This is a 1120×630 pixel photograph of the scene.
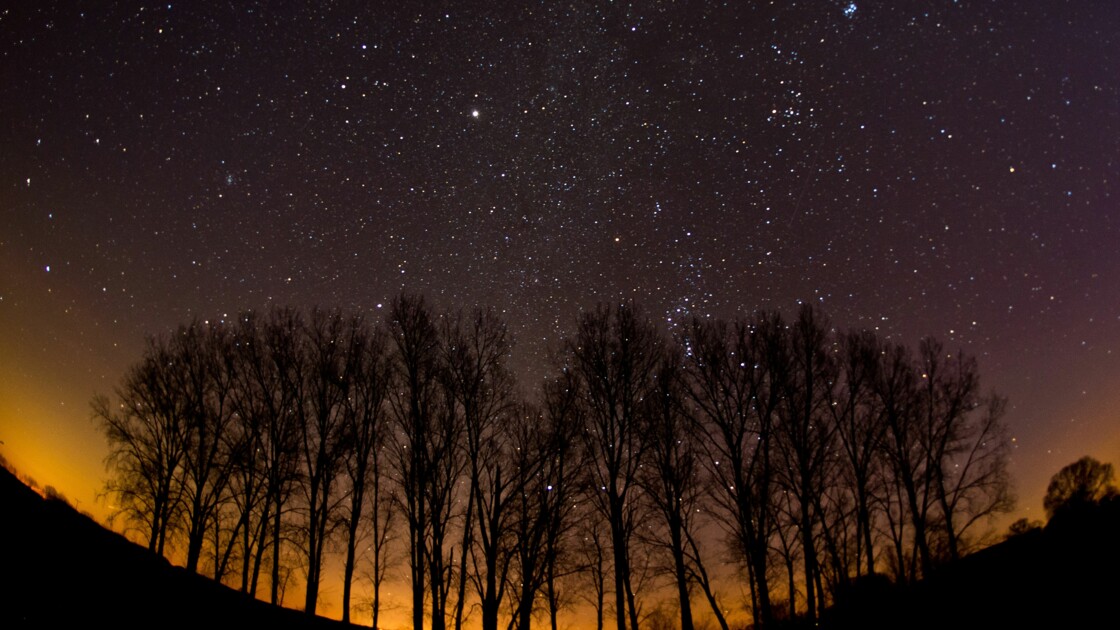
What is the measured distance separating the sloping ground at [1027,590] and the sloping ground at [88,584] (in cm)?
1403

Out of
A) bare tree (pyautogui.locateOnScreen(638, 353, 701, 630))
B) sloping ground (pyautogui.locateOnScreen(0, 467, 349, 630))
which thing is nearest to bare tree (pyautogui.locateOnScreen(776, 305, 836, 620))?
bare tree (pyautogui.locateOnScreen(638, 353, 701, 630))

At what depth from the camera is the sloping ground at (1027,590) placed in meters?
11.1

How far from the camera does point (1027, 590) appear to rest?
40.8ft

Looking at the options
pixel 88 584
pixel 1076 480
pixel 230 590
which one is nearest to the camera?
pixel 88 584

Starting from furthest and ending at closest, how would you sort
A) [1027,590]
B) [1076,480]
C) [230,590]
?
[1076,480]
[230,590]
[1027,590]

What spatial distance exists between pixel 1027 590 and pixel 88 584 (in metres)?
17.9

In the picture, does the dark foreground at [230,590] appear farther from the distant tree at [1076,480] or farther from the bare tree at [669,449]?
the distant tree at [1076,480]

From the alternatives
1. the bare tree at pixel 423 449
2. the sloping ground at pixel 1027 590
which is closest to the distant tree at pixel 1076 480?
the sloping ground at pixel 1027 590

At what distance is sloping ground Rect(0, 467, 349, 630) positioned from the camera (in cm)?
1025

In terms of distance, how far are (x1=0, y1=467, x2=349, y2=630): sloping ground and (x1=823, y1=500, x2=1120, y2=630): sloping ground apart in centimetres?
1403

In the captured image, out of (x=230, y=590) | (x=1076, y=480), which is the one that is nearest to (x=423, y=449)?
(x=230, y=590)

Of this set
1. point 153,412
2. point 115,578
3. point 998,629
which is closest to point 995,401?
point 998,629

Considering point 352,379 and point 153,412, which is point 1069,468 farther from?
point 153,412

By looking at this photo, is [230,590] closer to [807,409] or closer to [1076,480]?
[807,409]
